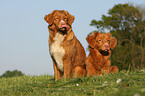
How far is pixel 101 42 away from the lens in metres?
9.09

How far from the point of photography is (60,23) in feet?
30.6

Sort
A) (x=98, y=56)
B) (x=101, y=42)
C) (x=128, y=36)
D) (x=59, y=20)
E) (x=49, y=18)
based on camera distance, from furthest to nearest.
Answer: (x=128, y=36) < (x=49, y=18) < (x=59, y=20) < (x=98, y=56) < (x=101, y=42)

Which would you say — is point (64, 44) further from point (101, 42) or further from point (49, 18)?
point (101, 42)

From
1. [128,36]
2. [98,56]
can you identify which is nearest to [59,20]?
[98,56]

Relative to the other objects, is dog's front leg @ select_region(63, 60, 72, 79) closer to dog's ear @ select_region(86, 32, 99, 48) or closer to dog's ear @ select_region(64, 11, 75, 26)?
dog's ear @ select_region(86, 32, 99, 48)

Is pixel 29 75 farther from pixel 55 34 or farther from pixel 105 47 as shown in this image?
pixel 105 47

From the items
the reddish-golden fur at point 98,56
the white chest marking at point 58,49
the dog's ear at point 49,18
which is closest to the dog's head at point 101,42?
the reddish-golden fur at point 98,56

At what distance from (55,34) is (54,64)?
1276 mm

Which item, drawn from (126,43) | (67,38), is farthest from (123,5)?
(67,38)

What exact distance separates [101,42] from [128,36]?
22462 mm

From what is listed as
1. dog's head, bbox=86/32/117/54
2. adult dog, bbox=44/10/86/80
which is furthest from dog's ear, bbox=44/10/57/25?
dog's head, bbox=86/32/117/54

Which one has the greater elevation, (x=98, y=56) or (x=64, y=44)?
(x=64, y=44)

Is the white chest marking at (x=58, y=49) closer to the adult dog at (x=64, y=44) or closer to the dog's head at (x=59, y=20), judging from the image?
the adult dog at (x=64, y=44)

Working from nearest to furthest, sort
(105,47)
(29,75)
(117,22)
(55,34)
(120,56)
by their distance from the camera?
(105,47)
(55,34)
(29,75)
(120,56)
(117,22)
